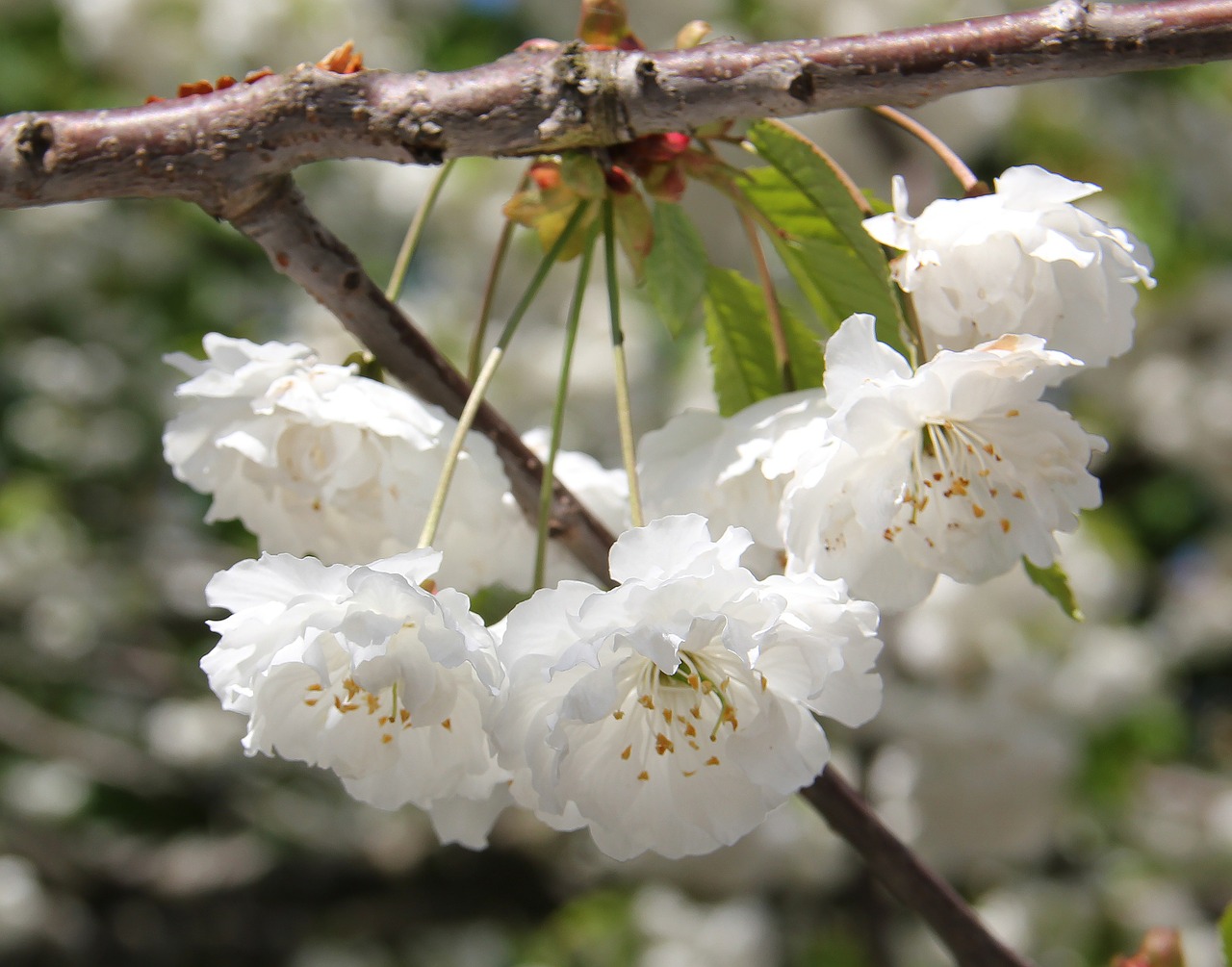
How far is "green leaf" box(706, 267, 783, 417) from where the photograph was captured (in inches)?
37.1

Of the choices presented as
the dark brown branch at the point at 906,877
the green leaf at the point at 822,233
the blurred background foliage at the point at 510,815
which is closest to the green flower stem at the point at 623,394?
the green leaf at the point at 822,233

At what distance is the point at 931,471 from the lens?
747 millimetres

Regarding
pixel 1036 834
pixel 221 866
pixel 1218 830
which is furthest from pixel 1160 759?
pixel 221 866

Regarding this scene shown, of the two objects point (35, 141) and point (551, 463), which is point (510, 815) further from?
point (35, 141)

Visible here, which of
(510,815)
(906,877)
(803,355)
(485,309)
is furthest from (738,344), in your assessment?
(510,815)

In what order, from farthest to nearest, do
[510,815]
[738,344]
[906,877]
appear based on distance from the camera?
[510,815], [738,344], [906,877]

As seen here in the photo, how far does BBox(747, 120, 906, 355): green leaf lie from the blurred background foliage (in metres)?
1.88

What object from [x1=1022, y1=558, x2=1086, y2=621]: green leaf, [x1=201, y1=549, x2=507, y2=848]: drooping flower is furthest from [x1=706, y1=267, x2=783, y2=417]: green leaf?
[x1=201, y1=549, x2=507, y2=848]: drooping flower

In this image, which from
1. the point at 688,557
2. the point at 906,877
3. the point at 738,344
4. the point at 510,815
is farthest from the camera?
the point at 510,815

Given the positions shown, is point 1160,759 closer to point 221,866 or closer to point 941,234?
point 221,866

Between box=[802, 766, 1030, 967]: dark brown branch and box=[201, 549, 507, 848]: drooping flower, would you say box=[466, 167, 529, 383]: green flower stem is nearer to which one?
box=[201, 549, 507, 848]: drooping flower

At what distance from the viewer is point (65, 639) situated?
3619 millimetres

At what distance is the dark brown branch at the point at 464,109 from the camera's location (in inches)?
26.4

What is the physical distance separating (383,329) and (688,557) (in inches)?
12.6
